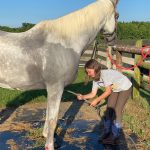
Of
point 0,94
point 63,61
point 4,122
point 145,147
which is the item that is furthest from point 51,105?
point 0,94

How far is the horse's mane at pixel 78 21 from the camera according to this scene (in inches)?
198

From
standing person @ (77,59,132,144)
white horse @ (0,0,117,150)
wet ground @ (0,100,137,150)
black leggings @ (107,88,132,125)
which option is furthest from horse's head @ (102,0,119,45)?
wet ground @ (0,100,137,150)

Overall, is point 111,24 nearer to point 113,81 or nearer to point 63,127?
point 113,81

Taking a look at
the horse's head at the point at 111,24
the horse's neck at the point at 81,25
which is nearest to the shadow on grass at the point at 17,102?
the horse's neck at the point at 81,25

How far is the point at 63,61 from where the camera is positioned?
489 cm

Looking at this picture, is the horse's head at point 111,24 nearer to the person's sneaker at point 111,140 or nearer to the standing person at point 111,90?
the standing person at point 111,90

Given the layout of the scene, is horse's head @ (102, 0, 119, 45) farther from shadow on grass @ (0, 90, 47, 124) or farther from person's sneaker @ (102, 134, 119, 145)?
shadow on grass @ (0, 90, 47, 124)

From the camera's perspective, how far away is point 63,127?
6168mm

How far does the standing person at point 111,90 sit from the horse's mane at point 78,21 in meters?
0.54

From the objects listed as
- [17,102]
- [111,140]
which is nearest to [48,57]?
[111,140]

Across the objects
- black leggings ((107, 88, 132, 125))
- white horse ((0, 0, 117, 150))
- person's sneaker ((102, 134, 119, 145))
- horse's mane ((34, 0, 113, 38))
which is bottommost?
person's sneaker ((102, 134, 119, 145))

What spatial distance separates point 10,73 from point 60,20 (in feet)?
3.50

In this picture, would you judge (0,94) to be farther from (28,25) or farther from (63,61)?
(28,25)

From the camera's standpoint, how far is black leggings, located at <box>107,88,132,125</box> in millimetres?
5332
